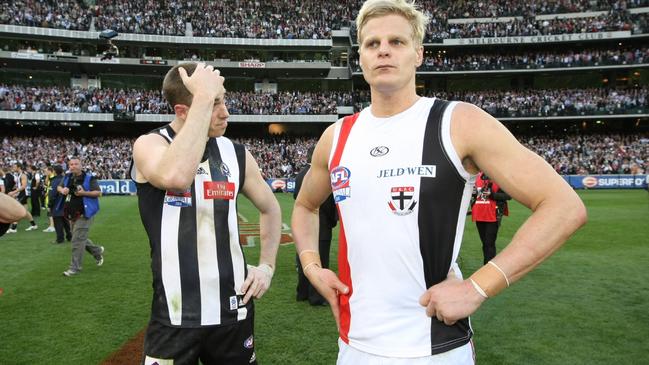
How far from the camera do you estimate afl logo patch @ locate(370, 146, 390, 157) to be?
2.08 metres

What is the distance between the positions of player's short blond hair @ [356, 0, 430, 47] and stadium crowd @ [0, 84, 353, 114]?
4225 cm

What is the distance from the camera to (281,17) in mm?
54250

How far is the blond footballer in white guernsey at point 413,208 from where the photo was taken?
180 cm

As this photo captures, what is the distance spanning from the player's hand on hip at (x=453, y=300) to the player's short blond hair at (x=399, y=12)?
3.44ft

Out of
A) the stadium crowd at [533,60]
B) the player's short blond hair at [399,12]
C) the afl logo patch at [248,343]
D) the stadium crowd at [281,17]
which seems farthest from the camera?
the stadium crowd at [281,17]

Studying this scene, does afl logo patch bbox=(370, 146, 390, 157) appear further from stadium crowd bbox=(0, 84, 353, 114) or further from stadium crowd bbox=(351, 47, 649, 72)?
stadium crowd bbox=(351, 47, 649, 72)

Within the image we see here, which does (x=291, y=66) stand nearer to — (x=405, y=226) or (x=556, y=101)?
(x=556, y=101)

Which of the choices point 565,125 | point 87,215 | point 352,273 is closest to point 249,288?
point 352,273

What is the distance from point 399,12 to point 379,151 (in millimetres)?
602

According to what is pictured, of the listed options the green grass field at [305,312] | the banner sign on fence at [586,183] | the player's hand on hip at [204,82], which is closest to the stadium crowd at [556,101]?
the banner sign on fence at [586,183]

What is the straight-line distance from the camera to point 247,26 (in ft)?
170

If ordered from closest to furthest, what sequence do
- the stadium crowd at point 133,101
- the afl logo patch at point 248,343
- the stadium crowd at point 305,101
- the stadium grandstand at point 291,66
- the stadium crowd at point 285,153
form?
1. the afl logo patch at point 248,343
2. the stadium crowd at point 285,153
3. the stadium crowd at point 133,101
4. the stadium crowd at point 305,101
5. the stadium grandstand at point 291,66

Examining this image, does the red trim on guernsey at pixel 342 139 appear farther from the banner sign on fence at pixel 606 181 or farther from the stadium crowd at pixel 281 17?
the stadium crowd at pixel 281 17

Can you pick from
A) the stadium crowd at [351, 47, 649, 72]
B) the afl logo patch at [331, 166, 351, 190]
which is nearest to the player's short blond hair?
the afl logo patch at [331, 166, 351, 190]
